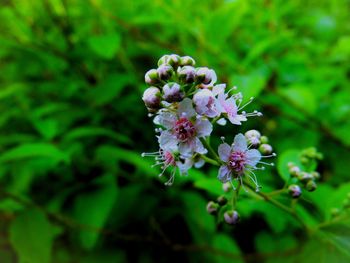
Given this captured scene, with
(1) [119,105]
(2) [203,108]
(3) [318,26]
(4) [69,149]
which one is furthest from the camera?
(3) [318,26]

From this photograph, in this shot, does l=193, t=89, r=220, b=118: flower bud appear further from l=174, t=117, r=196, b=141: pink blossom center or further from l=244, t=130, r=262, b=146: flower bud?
l=244, t=130, r=262, b=146: flower bud

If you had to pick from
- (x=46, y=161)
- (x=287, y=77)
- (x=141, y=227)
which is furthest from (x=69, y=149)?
(x=287, y=77)

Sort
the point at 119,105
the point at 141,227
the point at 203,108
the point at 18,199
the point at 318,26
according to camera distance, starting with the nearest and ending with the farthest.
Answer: the point at 203,108 < the point at 18,199 < the point at 141,227 < the point at 119,105 < the point at 318,26

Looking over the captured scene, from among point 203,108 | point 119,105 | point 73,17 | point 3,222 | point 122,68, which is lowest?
point 203,108

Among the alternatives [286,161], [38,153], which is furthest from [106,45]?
[286,161]

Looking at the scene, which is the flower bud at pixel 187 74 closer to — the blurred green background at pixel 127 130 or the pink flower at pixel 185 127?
the pink flower at pixel 185 127

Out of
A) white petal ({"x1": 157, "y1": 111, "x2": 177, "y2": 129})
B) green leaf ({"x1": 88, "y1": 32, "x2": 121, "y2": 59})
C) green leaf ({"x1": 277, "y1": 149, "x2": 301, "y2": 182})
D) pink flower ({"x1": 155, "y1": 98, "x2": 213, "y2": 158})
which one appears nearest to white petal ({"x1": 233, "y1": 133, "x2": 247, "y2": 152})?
pink flower ({"x1": 155, "y1": 98, "x2": 213, "y2": 158})

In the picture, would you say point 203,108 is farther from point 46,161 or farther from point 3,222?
point 3,222

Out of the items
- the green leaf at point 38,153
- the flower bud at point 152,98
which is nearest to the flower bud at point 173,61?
the flower bud at point 152,98
